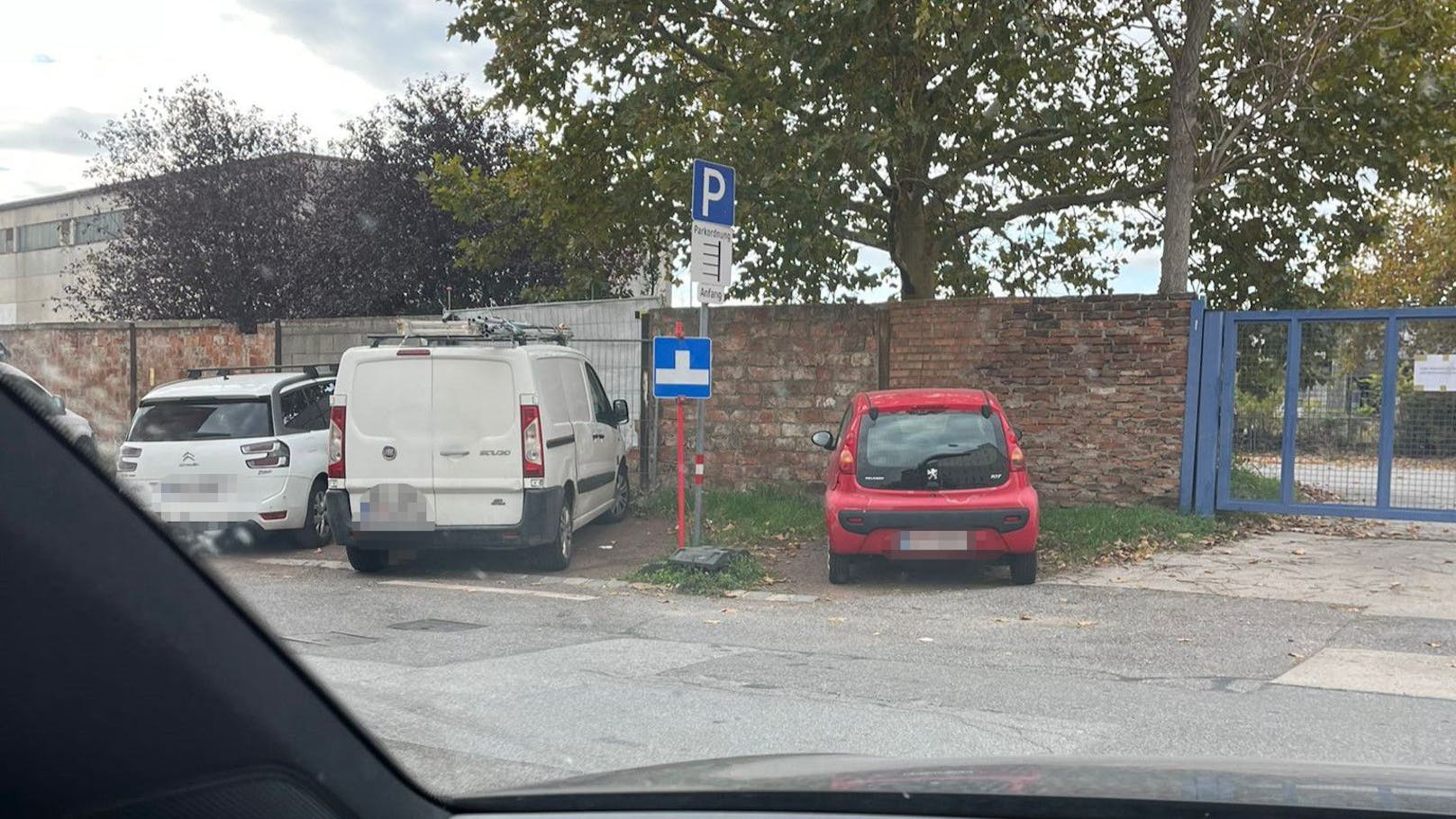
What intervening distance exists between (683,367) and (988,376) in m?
4.45

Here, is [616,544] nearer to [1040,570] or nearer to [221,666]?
[1040,570]

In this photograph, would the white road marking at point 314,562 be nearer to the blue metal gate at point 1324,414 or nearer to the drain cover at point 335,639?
the drain cover at point 335,639

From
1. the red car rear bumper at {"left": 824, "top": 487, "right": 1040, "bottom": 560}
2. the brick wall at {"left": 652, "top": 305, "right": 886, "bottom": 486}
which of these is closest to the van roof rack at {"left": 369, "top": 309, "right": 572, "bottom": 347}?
the red car rear bumper at {"left": 824, "top": 487, "right": 1040, "bottom": 560}

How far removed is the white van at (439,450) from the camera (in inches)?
386

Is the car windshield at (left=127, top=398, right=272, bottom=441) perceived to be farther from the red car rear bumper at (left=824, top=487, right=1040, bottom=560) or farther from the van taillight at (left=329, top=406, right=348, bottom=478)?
the red car rear bumper at (left=824, top=487, right=1040, bottom=560)

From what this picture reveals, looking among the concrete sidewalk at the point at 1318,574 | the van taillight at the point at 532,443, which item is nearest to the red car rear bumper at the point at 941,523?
the concrete sidewalk at the point at 1318,574

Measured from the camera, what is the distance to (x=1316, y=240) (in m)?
15.8

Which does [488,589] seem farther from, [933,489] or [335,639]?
[933,489]

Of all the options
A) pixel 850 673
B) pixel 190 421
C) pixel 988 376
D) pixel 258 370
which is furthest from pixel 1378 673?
pixel 258 370

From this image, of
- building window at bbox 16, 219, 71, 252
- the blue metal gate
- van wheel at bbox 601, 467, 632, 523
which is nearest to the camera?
building window at bbox 16, 219, 71, 252

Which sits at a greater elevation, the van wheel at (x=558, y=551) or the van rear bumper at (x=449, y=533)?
the van rear bumper at (x=449, y=533)

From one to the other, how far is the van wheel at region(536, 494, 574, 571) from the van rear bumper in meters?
0.42

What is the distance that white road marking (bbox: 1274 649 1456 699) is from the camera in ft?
20.3

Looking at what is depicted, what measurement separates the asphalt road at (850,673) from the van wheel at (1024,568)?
0.13m
